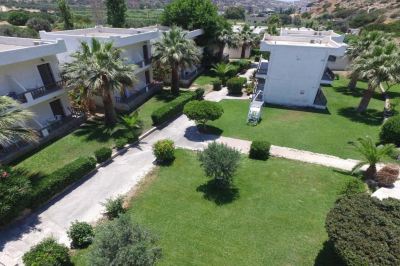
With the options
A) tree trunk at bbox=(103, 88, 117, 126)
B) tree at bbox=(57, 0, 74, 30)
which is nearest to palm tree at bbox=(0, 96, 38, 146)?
tree trunk at bbox=(103, 88, 117, 126)

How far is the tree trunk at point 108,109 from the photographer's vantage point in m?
22.3

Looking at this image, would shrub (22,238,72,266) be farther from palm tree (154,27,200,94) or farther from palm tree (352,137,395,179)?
palm tree (154,27,200,94)

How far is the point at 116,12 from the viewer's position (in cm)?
5119

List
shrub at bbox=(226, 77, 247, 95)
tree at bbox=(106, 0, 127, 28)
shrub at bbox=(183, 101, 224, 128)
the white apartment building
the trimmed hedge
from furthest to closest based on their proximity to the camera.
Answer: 1. tree at bbox=(106, 0, 127, 28)
2. shrub at bbox=(226, 77, 247, 95)
3. the white apartment building
4. the trimmed hedge
5. shrub at bbox=(183, 101, 224, 128)

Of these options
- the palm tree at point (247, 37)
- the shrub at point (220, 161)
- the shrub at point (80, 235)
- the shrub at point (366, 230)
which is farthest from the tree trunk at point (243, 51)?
the shrub at point (80, 235)

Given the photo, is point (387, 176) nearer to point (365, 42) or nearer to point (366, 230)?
point (366, 230)

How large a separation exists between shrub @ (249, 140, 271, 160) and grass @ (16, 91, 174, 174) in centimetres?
1048

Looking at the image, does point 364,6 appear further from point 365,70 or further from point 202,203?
point 202,203

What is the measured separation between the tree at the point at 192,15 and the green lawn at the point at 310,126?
1576cm

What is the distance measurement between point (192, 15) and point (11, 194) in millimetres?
35061

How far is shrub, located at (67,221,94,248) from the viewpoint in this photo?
40.1ft

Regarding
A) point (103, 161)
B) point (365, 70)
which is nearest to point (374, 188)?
point (365, 70)

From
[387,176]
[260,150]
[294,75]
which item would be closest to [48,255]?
[260,150]

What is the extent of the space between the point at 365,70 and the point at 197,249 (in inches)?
947
